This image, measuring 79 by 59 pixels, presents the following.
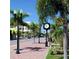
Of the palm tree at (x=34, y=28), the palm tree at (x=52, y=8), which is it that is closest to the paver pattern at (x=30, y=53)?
the palm tree at (x=52, y=8)

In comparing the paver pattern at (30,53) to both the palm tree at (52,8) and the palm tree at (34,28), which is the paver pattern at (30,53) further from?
the palm tree at (34,28)

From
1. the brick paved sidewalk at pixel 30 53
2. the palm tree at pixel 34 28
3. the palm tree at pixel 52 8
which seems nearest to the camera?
the palm tree at pixel 52 8

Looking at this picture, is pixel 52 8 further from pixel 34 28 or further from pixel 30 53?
pixel 34 28

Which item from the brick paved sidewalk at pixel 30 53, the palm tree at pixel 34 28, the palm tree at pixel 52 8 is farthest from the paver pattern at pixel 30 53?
the palm tree at pixel 34 28

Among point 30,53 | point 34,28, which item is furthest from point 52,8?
point 34,28

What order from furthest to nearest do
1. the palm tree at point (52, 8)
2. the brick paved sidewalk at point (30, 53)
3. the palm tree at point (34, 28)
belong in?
the palm tree at point (34, 28)
the brick paved sidewalk at point (30, 53)
the palm tree at point (52, 8)

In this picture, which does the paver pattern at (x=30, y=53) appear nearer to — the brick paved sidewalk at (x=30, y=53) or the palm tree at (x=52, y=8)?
the brick paved sidewalk at (x=30, y=53)

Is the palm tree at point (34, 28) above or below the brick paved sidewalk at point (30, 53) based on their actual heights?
above

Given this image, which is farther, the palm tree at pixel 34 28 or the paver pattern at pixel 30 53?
the palm tree at pixel 34 28

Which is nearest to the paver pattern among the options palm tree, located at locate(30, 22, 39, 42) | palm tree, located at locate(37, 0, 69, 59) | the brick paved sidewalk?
the brick paved sidewalk
